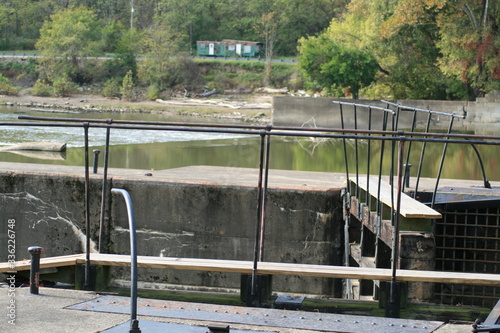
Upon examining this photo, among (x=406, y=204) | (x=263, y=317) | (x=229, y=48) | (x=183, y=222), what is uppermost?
(x=229, y=48)

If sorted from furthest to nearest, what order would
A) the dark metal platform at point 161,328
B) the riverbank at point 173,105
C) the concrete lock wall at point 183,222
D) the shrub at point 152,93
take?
the shrub at point 152,93
the riverbank at point 173,105
the concrete lock wall at point 183,222
the dark metal platform at point 161,328

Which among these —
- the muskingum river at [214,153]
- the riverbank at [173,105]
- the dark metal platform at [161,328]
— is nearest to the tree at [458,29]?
the muskingum river at [214,153]

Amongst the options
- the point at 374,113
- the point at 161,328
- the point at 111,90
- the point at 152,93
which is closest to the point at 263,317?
the point at 161,328

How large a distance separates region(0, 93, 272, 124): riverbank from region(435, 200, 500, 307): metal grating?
34486 millimetres

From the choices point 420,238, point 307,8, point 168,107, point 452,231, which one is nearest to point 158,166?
point 452,231

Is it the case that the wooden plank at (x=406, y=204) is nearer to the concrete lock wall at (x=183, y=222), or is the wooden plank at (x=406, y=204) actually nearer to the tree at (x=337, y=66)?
the concrete lock wall at (x=183, y=222)

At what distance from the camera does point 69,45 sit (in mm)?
73188

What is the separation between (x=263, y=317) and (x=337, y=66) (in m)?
34.5

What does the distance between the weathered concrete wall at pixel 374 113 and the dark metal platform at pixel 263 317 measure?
29581 mm

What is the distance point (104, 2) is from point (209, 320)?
9936 cm

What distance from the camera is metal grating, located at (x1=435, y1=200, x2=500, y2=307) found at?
10.3 metres

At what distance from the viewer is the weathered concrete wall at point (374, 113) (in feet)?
117

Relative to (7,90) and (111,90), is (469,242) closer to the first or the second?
(111,90)

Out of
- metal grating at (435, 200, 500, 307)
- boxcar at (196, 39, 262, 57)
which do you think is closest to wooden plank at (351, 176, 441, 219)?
metal grating at (435, 200, 500, 307)
